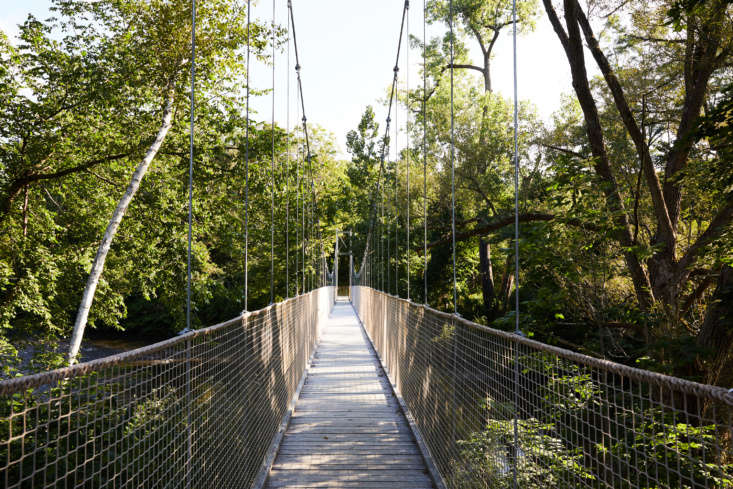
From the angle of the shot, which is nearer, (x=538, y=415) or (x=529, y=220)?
(x=538, y=415)

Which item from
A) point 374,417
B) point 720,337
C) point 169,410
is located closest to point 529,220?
point 720,337

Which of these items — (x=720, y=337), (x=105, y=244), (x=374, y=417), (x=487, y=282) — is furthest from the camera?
(x=487, y=282)

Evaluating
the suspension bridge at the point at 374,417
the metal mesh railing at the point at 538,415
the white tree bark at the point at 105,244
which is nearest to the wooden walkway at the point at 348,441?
the suspension bridge at the point at 374,417

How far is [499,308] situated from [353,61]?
7.62 meters

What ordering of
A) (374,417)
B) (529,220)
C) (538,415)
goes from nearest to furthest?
1. (538,415)
2. (374,417)
3. (529,220)

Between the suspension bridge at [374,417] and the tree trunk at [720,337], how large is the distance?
23.8 inches

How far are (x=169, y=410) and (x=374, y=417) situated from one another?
259 cm

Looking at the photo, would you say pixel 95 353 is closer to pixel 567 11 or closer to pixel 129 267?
pixel 129 267

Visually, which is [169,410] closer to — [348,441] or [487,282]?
[348,441]

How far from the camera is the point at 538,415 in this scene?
68.4 inches

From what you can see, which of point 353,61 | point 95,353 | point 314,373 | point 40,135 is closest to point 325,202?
point 353,61

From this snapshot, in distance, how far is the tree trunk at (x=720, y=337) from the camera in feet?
11.5

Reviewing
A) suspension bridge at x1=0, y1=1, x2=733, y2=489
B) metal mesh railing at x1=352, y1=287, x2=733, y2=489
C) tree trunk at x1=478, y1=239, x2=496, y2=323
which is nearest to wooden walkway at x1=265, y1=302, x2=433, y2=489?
suspension bridge at x1=0, y1=1, x2=733, y2=489

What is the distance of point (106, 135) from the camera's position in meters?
7.70
